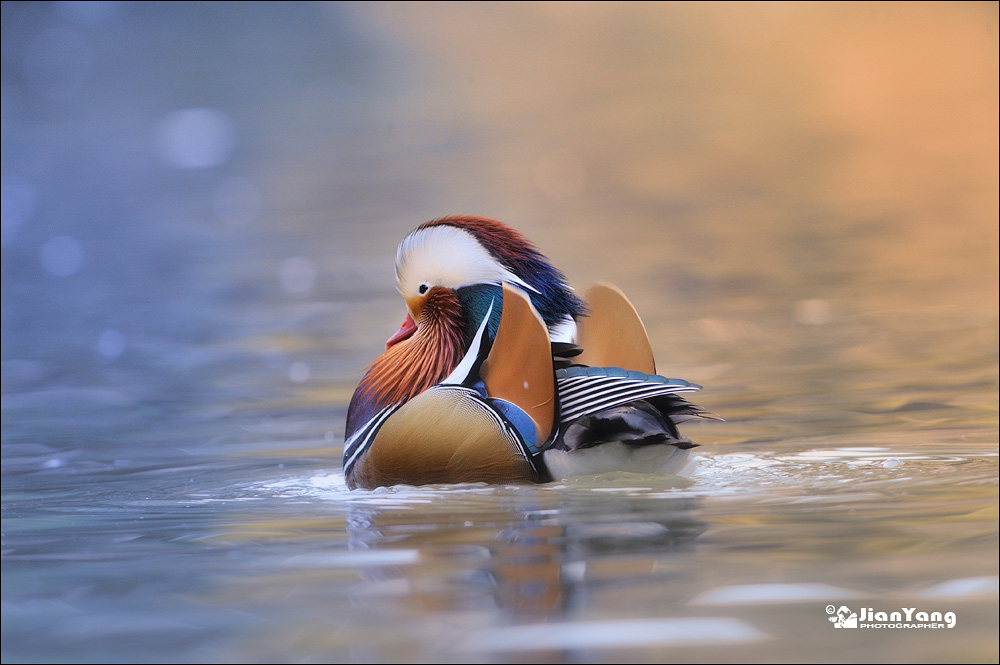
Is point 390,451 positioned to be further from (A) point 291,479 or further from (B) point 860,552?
(B) point 860,552

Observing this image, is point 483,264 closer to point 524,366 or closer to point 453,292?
point 453,292

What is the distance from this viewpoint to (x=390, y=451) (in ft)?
8.55

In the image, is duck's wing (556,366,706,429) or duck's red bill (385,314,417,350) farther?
duck's red bill (385,314,417,350)

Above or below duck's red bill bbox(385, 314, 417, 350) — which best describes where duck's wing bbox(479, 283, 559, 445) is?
below

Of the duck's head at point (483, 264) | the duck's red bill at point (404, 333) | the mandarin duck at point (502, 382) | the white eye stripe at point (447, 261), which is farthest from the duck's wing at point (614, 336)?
the duck's red bill at point (404, 333)

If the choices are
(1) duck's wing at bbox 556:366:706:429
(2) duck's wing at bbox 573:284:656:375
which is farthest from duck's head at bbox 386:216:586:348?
(1) duck's wing at bbox 556:366:706:429

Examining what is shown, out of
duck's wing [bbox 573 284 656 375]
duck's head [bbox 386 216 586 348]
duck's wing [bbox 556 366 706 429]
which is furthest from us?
duck's wing [bbox 573 284 656 375]

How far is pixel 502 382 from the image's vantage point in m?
2.59

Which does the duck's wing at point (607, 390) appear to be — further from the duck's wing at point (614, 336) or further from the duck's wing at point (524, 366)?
the duck's wing at point (614, 336)

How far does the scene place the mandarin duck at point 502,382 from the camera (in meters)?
2.52

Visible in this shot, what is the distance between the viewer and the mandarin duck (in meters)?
2.52

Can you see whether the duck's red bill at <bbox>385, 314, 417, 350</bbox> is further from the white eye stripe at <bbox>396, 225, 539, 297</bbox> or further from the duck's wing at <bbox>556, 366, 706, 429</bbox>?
the duck's wing at <bbox>556, 366, 706, 429</bbox>

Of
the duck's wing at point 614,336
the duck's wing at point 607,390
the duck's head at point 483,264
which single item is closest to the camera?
the duck's wing at point 607,390

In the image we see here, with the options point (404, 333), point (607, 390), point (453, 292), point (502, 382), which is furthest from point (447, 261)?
point (607, 390)
